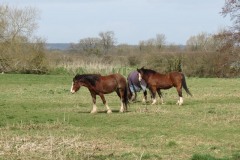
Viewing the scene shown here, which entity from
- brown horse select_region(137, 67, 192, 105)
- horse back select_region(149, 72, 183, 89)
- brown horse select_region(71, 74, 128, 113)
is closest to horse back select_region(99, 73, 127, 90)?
brown horse select_region(71, 74, 128, 113)

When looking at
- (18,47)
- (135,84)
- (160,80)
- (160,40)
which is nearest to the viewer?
(160,80)

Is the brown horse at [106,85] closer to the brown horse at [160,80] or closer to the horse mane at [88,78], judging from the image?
the horse mane at [88,78]

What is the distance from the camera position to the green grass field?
956cm

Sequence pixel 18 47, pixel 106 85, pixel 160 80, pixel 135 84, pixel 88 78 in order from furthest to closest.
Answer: pixel 18 47 → pixel 135 84 → pixel 160 80 → pixel 106 85 → pixel 88 78

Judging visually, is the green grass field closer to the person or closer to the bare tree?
the person

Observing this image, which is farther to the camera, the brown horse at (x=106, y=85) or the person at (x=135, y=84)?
the person at (x=135, y=84)

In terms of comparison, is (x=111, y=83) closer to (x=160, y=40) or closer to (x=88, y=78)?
(x=88, y=78)

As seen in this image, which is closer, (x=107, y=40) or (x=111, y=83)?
(x=111, y=83)

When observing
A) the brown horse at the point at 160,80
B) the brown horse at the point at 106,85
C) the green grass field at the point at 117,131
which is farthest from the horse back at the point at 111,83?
the brown horse at the point at 160,80

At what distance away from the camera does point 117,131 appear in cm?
1342

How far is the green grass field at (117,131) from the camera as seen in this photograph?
9.56 m

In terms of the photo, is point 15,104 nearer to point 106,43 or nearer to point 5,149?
point 5,149

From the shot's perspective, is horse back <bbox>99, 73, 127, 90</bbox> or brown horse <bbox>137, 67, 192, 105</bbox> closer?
horse back <bbox>99, 73, 127, 90</bbox>

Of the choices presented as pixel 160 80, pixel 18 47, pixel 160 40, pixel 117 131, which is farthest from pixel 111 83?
pixel 160 40
